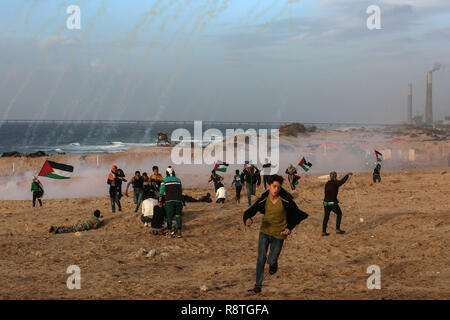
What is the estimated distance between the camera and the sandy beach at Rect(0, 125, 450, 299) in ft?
26.3

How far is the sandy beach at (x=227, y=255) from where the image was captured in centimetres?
803

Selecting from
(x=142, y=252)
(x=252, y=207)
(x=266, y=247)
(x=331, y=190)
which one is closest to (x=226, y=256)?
(x=142, y=252)

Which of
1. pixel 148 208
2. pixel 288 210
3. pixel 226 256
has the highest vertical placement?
pixel 288 210

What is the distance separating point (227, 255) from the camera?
36.4 ft

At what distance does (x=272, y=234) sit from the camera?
23.7ft

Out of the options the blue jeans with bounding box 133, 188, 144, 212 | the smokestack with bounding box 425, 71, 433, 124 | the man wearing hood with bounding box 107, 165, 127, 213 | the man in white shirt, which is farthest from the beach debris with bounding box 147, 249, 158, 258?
the smokestack with bounding box 425, 71, 433, 124

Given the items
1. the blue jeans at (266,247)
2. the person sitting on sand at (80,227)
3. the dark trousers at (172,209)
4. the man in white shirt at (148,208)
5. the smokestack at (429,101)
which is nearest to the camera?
the blue jeans at (266,247)

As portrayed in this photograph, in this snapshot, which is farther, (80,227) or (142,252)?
(80,227)

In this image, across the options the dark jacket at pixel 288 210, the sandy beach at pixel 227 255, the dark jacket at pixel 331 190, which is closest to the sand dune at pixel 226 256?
the sandy beach at pixel 227 255

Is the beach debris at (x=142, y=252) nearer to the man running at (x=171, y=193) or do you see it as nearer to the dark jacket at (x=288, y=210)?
the man running at (x=171, y=193)

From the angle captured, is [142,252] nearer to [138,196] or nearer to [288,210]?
[288,210]

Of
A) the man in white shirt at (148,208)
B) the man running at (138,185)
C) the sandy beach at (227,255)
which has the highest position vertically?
the man running at (138,185)

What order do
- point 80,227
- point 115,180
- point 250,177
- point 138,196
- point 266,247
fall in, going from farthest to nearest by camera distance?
point 250,177
point 138,196
point 115,180
point 80,227
point 266,247
